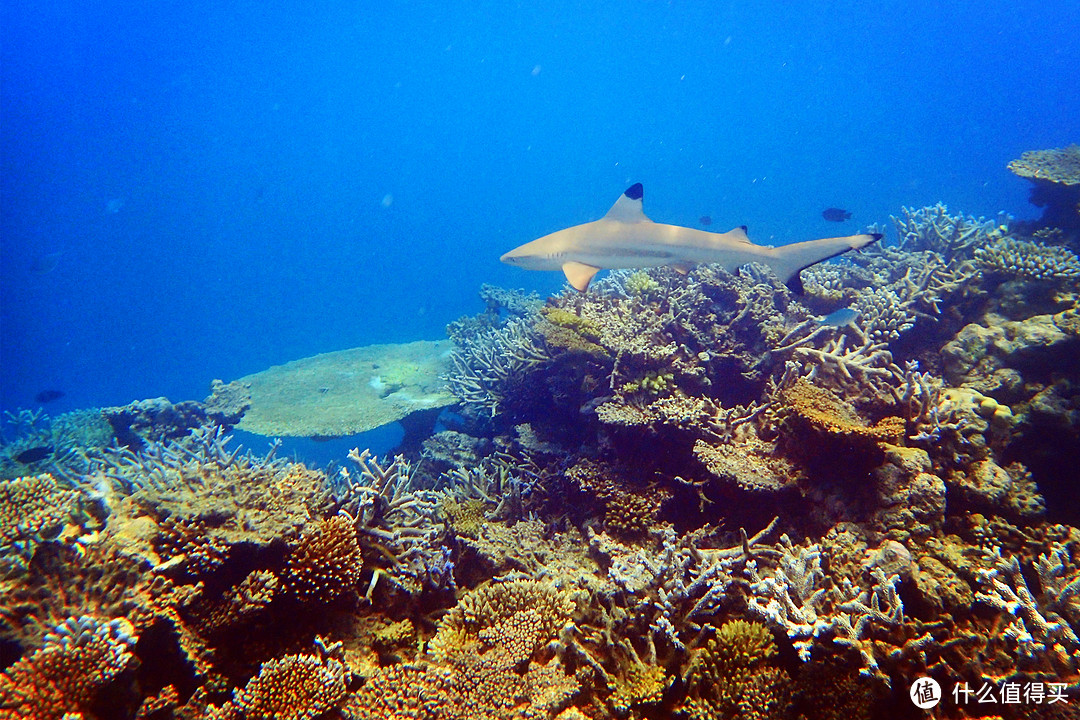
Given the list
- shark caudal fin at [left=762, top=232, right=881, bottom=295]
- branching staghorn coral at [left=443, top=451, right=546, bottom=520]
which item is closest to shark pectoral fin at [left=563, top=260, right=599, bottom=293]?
shark caudal fin at [left=762, top=232, right=881, bottom=295]

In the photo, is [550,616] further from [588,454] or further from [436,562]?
[588,454]

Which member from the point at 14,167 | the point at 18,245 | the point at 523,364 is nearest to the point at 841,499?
the point at 523,364

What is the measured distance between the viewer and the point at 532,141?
570 ft

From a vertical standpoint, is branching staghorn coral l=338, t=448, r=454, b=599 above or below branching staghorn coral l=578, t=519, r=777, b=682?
above

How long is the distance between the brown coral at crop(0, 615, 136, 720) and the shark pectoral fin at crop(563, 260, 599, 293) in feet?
17.0

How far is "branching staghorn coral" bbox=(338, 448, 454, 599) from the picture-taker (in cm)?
401

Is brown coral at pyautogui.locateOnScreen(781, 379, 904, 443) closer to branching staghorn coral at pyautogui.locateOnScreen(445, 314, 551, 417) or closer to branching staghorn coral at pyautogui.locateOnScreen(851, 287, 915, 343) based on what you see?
branching staghorn coral at pyautogui.locateOnScreen(851, 287, 915, 343)

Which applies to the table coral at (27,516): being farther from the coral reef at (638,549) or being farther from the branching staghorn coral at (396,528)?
the branching staghorn coral at (396,528)

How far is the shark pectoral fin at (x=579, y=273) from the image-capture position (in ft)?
19.6

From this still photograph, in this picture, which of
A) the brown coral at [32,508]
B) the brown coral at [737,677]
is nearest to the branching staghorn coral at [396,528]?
the brown coral at [32,508]

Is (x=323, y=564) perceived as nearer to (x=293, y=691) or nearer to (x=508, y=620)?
(x=293, y=691)

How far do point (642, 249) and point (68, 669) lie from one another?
6223 mm

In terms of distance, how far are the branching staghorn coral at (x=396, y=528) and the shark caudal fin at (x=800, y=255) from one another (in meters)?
4.84

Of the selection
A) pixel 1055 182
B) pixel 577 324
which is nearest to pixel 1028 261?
pixel 1055 182
